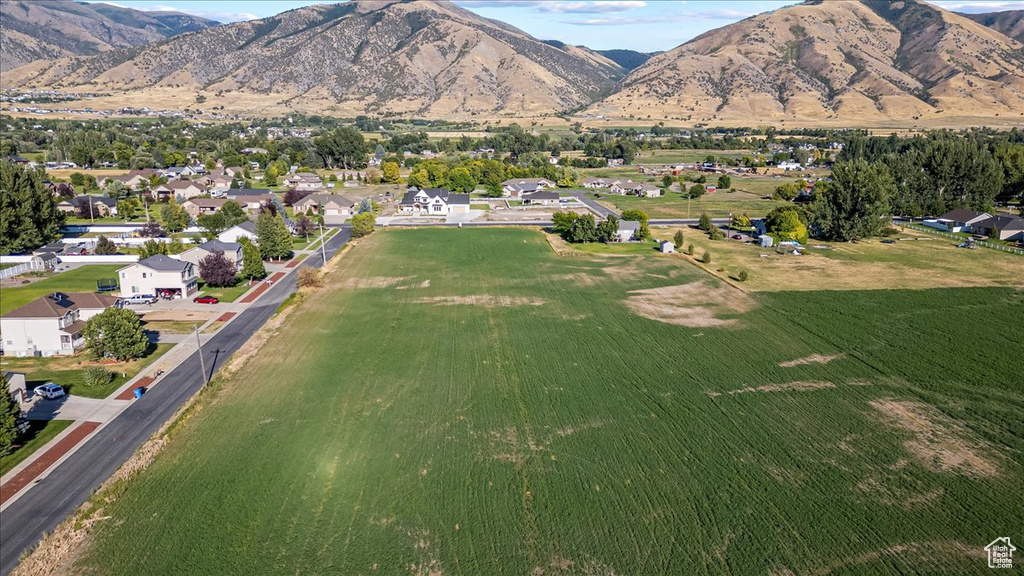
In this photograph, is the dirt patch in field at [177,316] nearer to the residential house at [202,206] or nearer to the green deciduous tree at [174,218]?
the green deciduous tree at [174,218]

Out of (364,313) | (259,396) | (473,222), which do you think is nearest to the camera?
(259,396)

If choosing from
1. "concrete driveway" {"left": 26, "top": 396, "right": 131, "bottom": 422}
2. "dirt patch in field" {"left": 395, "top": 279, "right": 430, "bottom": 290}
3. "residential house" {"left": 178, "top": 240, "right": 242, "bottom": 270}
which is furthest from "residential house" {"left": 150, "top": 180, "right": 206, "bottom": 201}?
"concrete driveway" {"left": 26, "top": 396, "right": 131, "bottom": 422}

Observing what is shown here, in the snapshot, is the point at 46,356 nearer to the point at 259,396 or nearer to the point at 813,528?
the point at 259,396

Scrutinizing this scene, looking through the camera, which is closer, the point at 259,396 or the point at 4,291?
the point at 259,396

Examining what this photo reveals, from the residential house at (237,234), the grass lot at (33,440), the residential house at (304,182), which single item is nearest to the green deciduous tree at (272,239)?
the residential house at (237,234)

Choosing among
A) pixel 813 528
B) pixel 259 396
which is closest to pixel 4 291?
pixel 259 396

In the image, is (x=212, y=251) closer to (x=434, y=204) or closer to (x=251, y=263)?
(x=251, y=263)

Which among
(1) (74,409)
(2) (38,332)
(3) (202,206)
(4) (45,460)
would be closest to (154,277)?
(2) (38,332)
